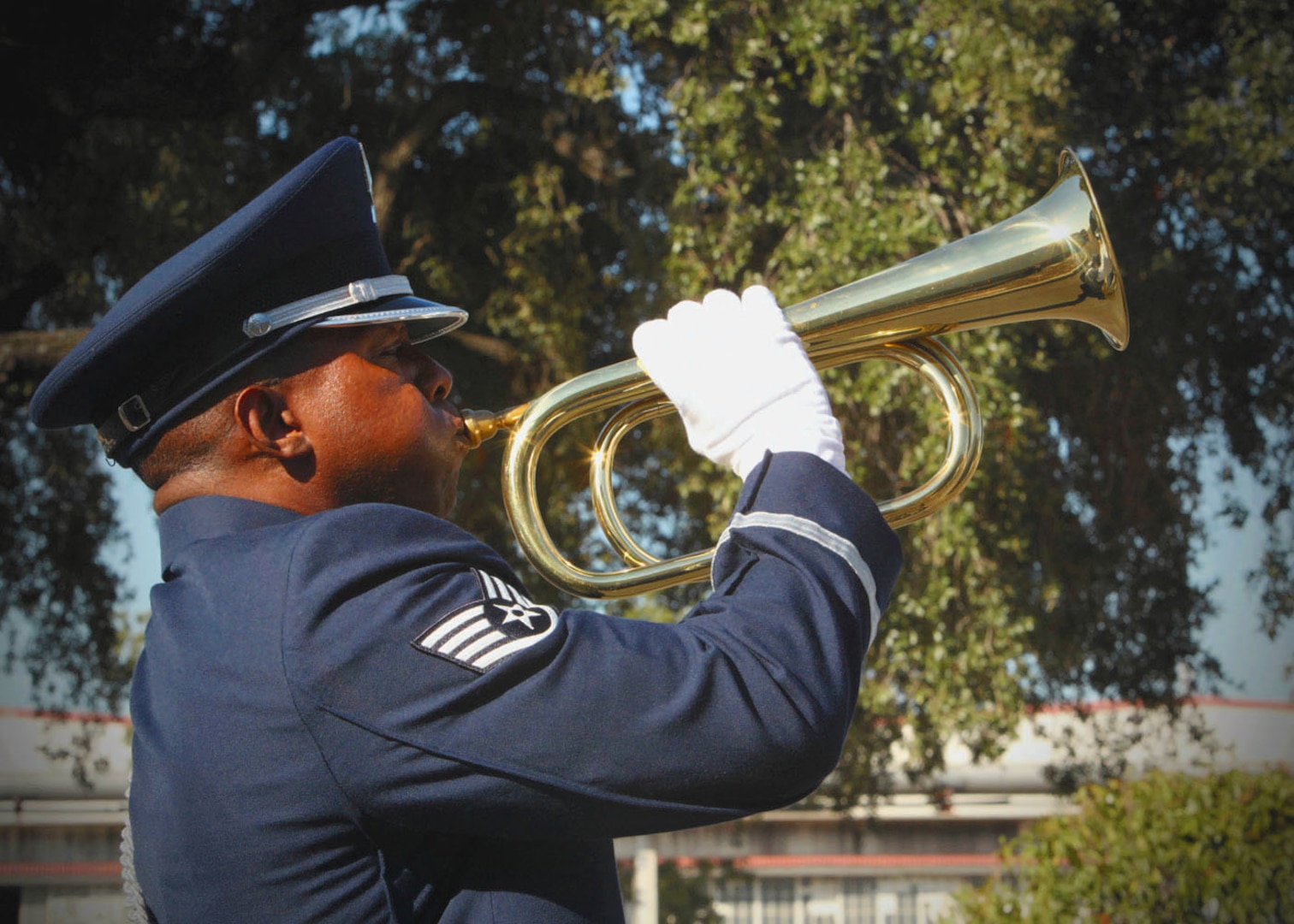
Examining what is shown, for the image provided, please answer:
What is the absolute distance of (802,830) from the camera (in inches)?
405

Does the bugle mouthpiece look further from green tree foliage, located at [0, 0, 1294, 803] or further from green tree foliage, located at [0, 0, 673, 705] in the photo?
green tree foliage, located at [0, 0, 673, 705]

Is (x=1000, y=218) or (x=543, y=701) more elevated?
(x=1000, y=218)

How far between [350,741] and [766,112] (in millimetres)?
4146

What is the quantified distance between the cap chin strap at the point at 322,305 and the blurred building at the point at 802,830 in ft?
15.4

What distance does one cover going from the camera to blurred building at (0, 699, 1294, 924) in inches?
251

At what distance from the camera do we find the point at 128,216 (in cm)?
570

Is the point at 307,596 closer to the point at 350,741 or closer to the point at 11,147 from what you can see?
the point at 350,741

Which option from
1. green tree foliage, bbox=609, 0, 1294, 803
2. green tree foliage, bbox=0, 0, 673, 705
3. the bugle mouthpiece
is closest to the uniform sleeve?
the bugle mouthpiece

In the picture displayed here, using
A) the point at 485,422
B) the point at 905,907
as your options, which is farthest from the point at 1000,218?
the point at 905,907

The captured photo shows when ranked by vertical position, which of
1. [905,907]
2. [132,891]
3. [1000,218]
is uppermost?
[1000,218]

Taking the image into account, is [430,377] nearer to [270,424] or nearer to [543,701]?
[270,424]

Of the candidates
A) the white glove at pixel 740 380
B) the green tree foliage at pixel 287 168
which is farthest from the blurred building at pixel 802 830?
the white glove at pixel 740 380

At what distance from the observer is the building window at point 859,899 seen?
38.1 ft

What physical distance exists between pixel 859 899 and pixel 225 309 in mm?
11309
